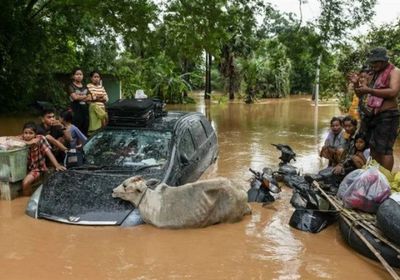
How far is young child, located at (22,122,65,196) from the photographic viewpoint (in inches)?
283

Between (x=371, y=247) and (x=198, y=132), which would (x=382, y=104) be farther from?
(x=198, y=132)

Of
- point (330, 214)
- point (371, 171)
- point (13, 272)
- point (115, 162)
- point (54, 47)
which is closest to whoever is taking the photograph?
point (13, 272)

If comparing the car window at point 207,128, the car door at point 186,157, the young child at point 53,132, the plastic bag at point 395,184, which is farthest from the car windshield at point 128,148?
the plastic bag at point 395,184

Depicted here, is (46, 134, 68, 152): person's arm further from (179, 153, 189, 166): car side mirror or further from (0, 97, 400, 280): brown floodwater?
(179, 153, 189, 166): car side mirror

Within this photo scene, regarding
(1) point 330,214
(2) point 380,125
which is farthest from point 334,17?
(1) point 330,214

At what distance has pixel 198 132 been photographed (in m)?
8.16

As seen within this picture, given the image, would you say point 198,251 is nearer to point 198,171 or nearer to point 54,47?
point 198,171

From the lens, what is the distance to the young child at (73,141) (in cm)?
658


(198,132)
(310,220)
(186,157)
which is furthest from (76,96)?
(310,220)

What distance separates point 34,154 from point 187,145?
7.71 feet

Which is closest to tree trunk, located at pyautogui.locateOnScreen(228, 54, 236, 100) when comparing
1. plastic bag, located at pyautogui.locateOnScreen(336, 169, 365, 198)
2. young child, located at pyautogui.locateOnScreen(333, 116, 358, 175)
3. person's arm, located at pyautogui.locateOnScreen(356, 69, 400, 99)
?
young child, located at pyautogui.locateOnScreen(333, 116, 358, 175)

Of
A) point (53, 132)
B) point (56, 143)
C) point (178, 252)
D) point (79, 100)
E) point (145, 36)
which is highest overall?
point (145, 36)

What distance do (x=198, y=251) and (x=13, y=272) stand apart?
72.7 inches

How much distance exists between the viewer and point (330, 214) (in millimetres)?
6020
